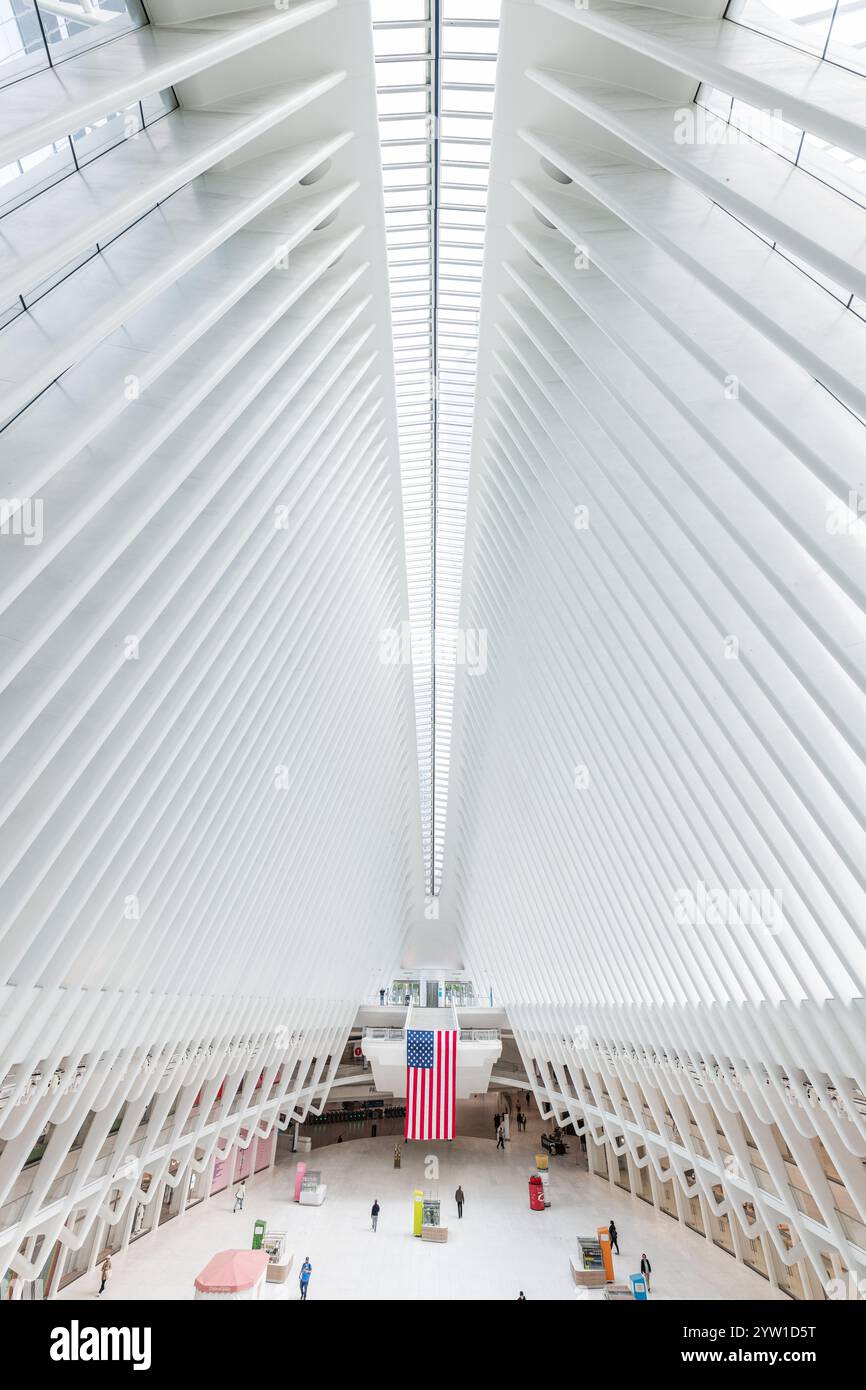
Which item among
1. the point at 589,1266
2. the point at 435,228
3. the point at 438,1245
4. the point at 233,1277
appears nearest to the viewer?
the point at 435,228

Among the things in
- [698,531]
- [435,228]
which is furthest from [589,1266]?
[435,228]

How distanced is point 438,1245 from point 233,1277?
909 centimetres

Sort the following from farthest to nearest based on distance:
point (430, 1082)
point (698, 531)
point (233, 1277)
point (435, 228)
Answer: point (430, 1082) < point (233, 1277) < point (435, 228) < point (698, 531)

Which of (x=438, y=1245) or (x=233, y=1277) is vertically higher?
(x=438, y=1245)

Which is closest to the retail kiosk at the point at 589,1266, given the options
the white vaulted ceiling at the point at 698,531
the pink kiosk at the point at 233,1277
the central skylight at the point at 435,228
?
the white vaulted ceiling at the point at 698,531

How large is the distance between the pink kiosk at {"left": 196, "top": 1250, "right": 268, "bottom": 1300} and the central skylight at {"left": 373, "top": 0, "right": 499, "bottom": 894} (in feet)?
59.2

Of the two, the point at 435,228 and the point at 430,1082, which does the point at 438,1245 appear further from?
the point at 435,228

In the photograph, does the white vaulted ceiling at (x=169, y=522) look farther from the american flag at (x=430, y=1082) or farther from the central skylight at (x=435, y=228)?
the american flag at (x=430, y=1082)

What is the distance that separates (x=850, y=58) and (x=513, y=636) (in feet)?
50.4

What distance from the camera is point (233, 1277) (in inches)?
675

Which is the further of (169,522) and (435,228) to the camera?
(435,228)

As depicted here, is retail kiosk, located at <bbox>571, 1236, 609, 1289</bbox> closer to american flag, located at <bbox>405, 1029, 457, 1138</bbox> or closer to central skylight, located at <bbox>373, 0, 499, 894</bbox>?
american flag, located at <bbox>405, 1029, 457, 1138</bbox>

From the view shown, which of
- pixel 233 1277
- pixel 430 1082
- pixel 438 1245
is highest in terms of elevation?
pixel 430 1082

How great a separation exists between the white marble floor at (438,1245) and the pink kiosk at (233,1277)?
99.1 inches
